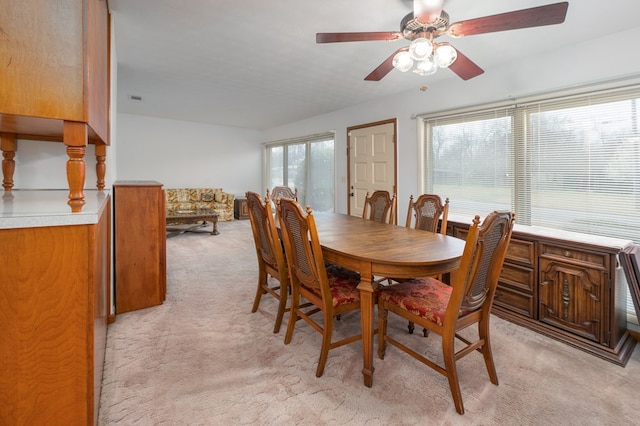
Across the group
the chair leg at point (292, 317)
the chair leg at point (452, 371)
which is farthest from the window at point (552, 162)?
the chair leg at point (292, 317)

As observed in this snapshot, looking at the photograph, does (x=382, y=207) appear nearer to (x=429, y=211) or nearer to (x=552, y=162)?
(x=429, y=211)

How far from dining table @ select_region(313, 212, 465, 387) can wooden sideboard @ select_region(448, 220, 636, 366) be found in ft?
2.77

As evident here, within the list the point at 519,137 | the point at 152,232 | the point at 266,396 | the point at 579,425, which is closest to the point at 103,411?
the point at 266,396

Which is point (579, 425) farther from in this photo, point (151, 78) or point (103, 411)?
point (151, 78)

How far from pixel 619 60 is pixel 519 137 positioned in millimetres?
893

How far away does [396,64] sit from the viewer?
1973mm

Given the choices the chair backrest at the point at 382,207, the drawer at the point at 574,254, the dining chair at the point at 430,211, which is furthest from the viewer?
the chair backrest at the point at 382,207

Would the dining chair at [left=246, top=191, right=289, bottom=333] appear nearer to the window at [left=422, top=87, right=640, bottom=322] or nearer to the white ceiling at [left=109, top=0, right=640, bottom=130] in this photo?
the white ceiling at [left=109, top=0, right=640, bottom=130]

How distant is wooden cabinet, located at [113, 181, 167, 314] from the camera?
8.08ft

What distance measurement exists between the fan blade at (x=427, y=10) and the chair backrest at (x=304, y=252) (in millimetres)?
1290

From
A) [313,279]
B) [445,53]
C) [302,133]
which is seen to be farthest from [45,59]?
[302,133]

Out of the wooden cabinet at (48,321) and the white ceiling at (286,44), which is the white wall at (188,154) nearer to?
the white ceiling at (286,44)

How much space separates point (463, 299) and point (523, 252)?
1.31m

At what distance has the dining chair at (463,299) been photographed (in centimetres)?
137
